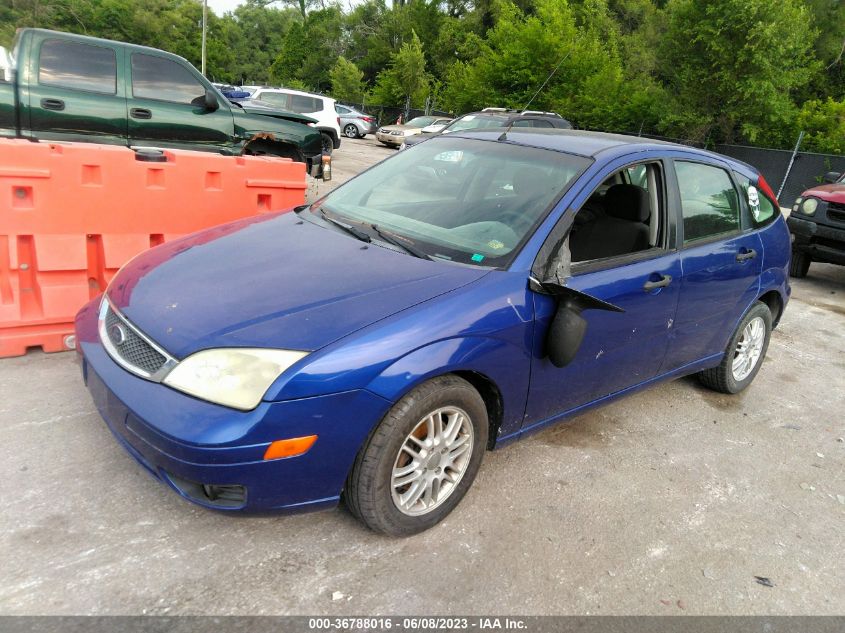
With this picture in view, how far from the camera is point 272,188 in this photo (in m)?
5.04

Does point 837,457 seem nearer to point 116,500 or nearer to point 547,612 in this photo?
point 547,612

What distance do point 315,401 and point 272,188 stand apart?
3.13m

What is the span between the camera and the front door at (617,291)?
311 centimetres

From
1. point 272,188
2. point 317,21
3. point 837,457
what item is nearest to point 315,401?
point 272,188

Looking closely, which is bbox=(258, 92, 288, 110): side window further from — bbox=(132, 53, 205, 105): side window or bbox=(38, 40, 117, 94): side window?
bbox=(38, 40, 117, 94): side window

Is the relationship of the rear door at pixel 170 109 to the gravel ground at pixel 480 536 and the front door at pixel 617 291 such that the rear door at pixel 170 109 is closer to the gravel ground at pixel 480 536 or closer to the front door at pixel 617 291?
the gravel ground at pixel 480 536

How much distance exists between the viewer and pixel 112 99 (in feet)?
23.1

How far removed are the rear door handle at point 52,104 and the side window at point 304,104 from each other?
1201cm

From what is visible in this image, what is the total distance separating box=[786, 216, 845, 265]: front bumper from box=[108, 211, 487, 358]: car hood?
7.35m

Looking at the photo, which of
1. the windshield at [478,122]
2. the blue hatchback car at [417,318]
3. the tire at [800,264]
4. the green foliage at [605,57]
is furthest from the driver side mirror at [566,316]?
the windshield at [478,122]

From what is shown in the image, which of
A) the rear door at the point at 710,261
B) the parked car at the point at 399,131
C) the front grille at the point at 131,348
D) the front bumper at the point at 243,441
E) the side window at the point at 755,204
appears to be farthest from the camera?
the parked car at the point at 399,131

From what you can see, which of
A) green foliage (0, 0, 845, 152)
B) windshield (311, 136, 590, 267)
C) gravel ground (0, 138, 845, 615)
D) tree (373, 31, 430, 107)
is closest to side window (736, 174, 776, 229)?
gravel ground (0, 138, 845, 615)

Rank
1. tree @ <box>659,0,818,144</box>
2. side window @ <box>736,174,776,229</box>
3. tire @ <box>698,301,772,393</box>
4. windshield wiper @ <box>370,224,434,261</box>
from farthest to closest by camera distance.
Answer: tree @ <box>659,0,818,144</box>, tire @ <box>698,301,772,393</box>, side window @ <box>736,174,776,229</box>, windshield wiper @ <box>370,224,434,261</box>

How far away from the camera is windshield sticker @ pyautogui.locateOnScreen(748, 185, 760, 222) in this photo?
14.3 ft
